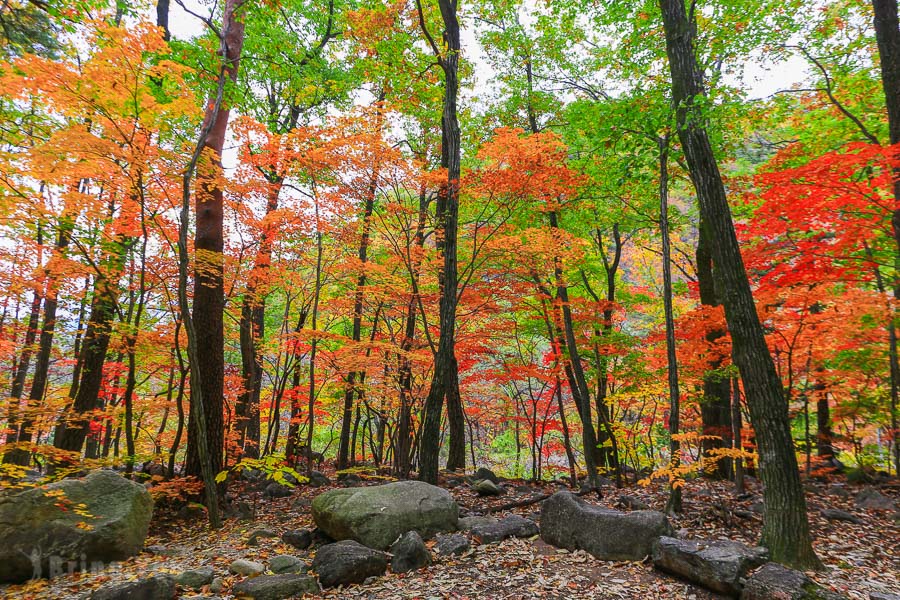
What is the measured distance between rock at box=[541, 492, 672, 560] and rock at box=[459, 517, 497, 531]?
0.83m

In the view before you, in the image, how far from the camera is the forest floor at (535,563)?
3895 mm

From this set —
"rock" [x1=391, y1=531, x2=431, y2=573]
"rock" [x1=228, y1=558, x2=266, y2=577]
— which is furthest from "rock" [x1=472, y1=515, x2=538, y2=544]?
"rock" [x1=228, y1=558, x2=266, y2=577]

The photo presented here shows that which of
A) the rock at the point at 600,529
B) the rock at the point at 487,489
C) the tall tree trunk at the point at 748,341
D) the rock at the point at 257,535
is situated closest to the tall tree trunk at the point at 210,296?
the rock at the point at 257,535

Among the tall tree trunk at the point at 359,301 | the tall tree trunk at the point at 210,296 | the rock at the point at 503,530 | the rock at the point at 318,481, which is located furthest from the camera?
the rock at the point at 318,481

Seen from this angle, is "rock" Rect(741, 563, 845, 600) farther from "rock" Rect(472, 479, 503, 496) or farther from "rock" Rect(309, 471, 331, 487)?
"rock" Rect(309, 471, 331, 487)

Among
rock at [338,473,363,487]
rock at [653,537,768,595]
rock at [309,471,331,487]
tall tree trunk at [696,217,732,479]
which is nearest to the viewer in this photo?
rock at [653,537,768,595]

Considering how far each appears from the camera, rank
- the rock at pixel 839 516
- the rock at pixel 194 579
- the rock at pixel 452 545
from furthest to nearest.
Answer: the rock at pixel 839 516
the rock at pixel 452 545
the rock at pixel 194 579

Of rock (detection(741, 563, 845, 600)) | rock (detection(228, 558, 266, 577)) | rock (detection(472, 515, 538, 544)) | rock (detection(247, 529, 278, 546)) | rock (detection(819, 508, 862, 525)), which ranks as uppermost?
rock (detection(741, 563, 845, 600))

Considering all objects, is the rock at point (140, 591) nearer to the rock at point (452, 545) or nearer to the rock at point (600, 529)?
the rock at point (452, 545)

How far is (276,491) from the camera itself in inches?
329

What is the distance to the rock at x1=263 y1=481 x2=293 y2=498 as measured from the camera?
8320 mm

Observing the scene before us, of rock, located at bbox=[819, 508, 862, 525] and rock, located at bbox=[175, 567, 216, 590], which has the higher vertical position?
rock, located at bbox=[819, 508, 862, 525]

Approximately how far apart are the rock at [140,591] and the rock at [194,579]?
16.5 inches

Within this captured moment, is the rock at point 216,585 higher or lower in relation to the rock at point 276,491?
higher
